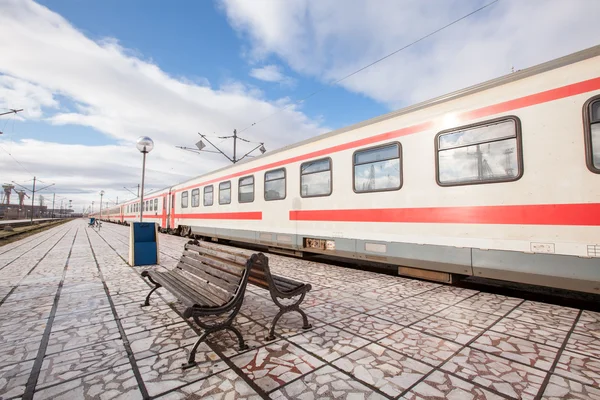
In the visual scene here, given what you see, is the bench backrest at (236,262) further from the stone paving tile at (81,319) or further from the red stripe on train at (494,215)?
the red stripe on train at (494,215)

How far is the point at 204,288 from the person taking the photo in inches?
136

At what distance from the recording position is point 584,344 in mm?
2979

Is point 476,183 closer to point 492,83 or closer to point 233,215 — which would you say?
point 492,83

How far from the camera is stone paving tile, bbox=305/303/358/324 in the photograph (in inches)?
146

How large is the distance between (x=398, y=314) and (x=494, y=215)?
2.12m

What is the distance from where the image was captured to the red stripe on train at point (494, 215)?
3.76 meters

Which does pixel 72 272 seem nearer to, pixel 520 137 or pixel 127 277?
pixel 127 277

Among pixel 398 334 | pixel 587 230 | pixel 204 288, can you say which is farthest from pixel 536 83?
pixel 204 288

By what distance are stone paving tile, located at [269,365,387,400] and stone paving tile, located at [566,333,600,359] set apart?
2177 mm

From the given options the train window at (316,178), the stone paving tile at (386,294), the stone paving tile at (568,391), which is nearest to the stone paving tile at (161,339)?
the stone paving tile at (386,294)

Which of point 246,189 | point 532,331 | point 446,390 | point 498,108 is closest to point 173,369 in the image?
point 446,390

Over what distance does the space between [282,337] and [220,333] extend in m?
0.69

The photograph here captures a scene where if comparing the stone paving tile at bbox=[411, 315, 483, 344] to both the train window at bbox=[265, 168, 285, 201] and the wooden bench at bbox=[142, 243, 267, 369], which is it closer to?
the wooden bench at bbox=[142, 243, 267, 369]

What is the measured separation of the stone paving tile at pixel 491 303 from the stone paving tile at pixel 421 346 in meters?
1.41
